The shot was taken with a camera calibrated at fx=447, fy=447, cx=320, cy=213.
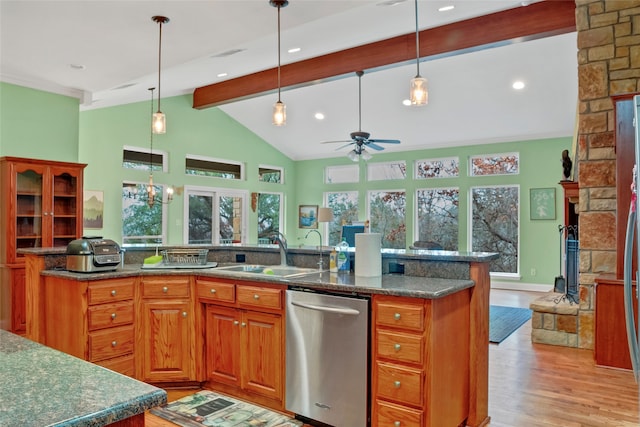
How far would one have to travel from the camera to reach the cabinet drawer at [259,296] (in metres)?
2.86

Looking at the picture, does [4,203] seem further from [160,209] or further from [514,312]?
[514,312]

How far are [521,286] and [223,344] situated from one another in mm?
6937

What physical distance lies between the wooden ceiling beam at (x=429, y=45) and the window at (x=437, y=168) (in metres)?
3.70

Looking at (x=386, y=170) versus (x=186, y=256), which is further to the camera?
(x=386, y=170)

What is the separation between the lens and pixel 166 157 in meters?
8.58

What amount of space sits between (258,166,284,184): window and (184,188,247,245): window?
0.76 m

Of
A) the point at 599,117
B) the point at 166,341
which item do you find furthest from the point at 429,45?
the point at 166,341

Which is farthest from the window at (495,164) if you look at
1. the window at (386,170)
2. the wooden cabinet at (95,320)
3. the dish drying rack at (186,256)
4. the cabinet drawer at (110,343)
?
the cabinet drawer at (110,343)

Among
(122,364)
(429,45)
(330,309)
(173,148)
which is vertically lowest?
(122,364)

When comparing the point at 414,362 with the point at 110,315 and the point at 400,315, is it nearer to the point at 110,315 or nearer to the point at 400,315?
the point at 400,315

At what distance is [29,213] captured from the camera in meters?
4.98

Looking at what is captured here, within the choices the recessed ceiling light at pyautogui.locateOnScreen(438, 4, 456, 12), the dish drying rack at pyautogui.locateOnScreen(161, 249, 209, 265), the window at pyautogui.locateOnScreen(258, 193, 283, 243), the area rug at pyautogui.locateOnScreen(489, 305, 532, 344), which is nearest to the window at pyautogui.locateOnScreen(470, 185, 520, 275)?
the area rug at pyautogui.locateOnScreen(489, 305, 532, 344)

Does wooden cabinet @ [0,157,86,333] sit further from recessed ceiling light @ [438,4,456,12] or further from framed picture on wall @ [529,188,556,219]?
framed picture on wall @ [529,188,556,219]

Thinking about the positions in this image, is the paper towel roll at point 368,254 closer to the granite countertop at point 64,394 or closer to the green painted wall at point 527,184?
the granite countertop at point 64,394
